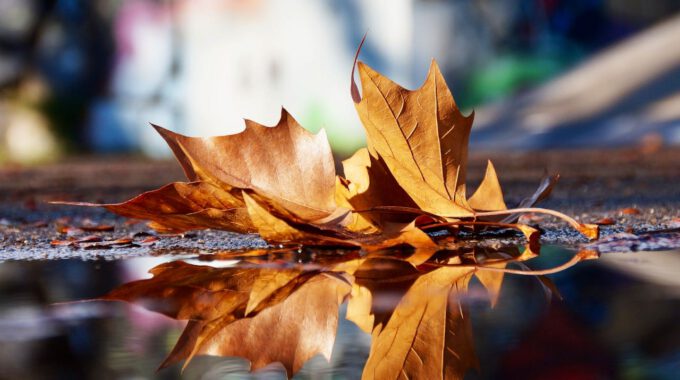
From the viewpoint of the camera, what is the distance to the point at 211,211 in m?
1.24

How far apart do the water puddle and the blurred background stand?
5.99 m

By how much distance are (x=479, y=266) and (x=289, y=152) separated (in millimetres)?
271

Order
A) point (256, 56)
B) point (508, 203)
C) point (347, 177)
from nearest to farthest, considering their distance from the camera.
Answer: point (347, 177) → point (508, 203) → point (256, 56)

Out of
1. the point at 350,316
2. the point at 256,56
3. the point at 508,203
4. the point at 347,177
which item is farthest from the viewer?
the point at 256,56

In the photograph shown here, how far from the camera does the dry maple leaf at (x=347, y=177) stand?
1132 millimetres

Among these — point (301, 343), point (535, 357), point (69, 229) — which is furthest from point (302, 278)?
point (69, 229)

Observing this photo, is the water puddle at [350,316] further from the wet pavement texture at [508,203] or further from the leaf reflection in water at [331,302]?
the wet pavement texture at [508,203]

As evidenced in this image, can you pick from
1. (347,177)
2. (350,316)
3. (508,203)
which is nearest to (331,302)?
(350,316)

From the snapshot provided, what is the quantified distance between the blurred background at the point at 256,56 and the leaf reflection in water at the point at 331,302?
5.98m

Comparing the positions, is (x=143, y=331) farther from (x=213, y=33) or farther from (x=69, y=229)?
(x=213, y=33)

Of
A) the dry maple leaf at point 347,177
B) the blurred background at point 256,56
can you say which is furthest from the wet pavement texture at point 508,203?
the blurred background at point 256,56

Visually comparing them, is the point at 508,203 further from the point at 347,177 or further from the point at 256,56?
the point at 256,56

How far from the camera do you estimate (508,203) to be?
216 centimetres

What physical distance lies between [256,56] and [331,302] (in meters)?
6.89
